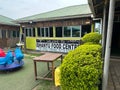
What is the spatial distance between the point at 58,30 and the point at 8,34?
314 inches

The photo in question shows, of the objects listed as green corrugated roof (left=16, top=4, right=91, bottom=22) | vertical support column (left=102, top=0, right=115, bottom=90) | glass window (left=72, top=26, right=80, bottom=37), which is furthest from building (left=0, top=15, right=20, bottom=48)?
vertical support column (left=102, top=0, right=115, bottom=90)

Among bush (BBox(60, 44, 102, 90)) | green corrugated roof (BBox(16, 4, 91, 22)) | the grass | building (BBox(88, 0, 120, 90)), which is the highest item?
green corrugated roof (BBox(16, 4, 91, 22))

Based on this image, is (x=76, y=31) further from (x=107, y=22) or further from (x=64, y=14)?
(x=107, y=22)

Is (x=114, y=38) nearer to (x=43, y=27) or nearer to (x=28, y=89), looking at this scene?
(x=43, y=27)

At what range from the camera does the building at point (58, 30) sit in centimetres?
970

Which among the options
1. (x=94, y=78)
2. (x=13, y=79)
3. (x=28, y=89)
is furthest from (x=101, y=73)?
(x=13, y=79)

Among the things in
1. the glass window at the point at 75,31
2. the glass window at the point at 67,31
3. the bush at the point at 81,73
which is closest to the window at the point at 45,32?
the glass window at the point at 67,31

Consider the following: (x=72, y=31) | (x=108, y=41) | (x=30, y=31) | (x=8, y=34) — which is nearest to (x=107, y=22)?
(x=72, y=31)

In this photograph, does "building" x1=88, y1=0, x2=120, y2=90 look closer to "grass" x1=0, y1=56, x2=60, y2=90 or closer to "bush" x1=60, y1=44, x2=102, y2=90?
"bush" x1=60, y1=44, x2=102, y2=90

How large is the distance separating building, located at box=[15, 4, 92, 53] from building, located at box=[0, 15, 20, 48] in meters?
3.54

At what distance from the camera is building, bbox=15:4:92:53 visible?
970 centimetres

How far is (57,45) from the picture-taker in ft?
A: 35.5

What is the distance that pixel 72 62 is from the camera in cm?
276

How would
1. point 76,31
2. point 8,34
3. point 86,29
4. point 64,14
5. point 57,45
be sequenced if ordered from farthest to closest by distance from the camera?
point 8,34 → point 64,14 → point 57,45 → point 76,31 → point 86,29
